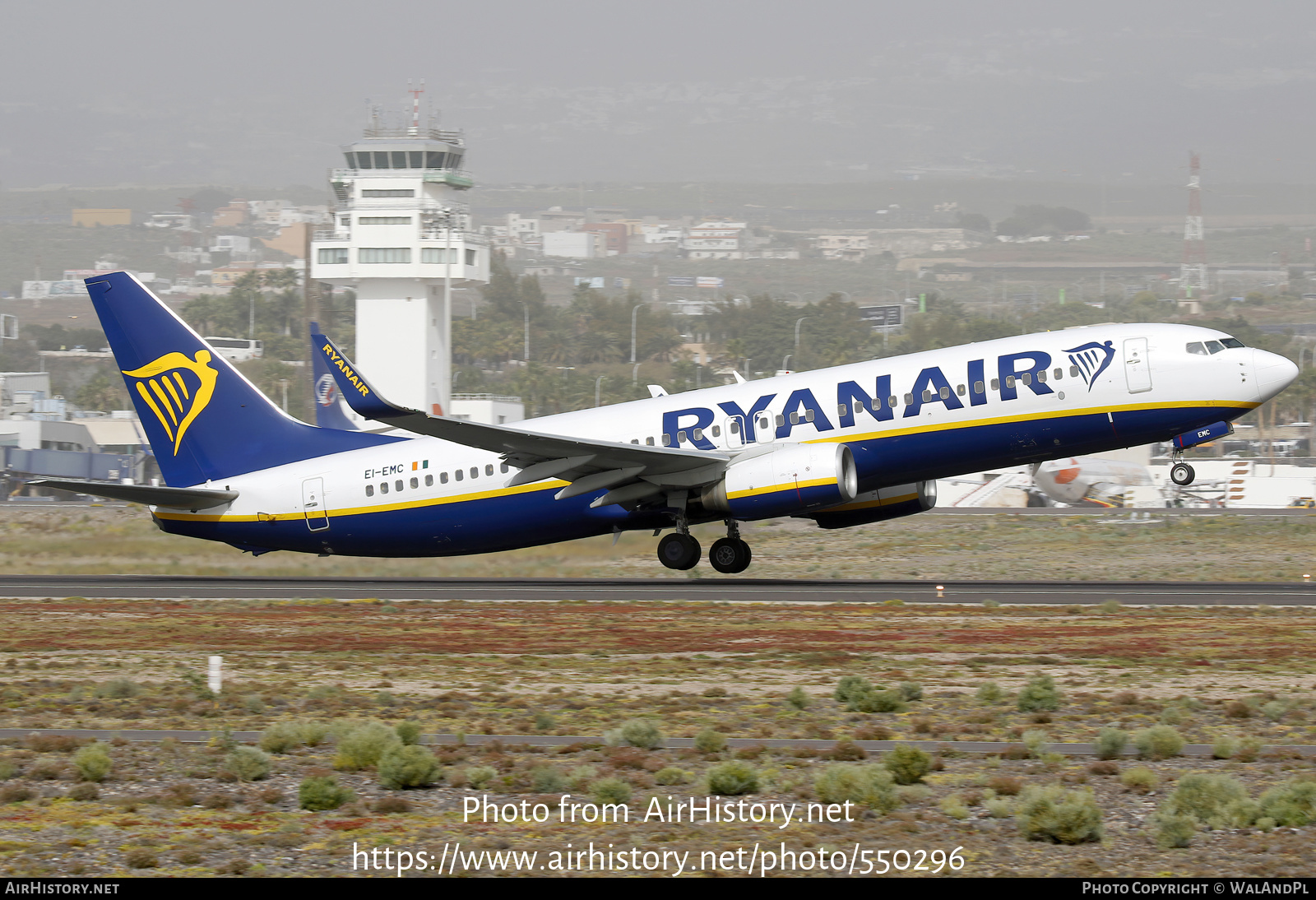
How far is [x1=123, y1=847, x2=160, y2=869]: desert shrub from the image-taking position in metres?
10.5

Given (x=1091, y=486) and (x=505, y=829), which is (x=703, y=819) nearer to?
(x=505, y=829)

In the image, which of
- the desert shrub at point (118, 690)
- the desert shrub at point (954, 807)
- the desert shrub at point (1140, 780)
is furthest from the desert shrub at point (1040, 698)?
the desert shrub at point (118, 690)

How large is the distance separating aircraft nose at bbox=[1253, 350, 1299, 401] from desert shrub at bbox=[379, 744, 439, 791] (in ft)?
69.2

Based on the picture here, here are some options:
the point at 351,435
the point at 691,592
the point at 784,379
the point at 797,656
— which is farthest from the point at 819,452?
the point at 351,435

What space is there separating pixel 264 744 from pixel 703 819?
5421 mm

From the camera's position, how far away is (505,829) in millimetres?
11508

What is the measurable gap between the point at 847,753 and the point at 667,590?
58.8 ft

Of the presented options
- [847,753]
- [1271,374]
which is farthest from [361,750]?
[1271,374]

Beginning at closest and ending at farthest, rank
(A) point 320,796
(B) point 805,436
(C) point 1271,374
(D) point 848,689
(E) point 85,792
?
(A) point 320,796, (E) point 85,792, (D) point 848,689, (C) point 1271,374, (B) point 805,436

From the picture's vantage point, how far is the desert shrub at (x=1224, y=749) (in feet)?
45.6

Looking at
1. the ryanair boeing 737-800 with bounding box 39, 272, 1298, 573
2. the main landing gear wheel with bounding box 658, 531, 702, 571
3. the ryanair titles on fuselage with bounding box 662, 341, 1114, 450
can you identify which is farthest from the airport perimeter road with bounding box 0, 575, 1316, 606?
the ryanair titles on fuselage with bounding box 662, 341, 1114, 450

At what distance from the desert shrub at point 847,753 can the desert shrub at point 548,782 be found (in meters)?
2.87

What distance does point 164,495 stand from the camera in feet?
104

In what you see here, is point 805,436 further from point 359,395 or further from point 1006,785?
point 1006,785
